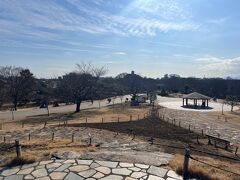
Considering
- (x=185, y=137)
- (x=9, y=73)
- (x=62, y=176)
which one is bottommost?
(x=185, y=137)

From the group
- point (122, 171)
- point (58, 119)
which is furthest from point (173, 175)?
point (58, 119)

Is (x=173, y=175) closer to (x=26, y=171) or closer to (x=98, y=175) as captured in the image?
(x=98, y=175)

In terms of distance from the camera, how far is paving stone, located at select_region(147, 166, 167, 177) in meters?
6.55

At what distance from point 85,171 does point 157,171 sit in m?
1.92

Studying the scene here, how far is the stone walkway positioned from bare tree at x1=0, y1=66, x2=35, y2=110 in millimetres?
42326

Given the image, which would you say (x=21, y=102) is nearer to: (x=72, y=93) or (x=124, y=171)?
(x=72, y=93)

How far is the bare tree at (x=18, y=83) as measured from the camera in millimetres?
A: 47656

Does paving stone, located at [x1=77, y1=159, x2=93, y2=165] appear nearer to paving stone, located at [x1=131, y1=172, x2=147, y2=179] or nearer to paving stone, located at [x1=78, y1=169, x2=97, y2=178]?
paving stone, located at [x1=78, y1=169, x2=97, y2=178]

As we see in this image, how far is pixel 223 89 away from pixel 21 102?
60.6 meters

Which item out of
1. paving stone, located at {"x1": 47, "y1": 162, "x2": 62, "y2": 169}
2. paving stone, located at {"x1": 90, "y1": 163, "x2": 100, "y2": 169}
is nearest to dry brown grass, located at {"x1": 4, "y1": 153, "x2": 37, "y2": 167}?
paving stone, located at {"x1": 47, "y1": 162, "x2": 62, "y2": 169}

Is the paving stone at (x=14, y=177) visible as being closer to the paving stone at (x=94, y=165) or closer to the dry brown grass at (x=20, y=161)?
the dry brown grass at (x=20, y=161)

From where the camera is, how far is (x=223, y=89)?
80500mm

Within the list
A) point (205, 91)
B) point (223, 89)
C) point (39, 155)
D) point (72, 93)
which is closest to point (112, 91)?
point (205, 91)

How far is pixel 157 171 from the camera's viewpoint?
22.1 ft
